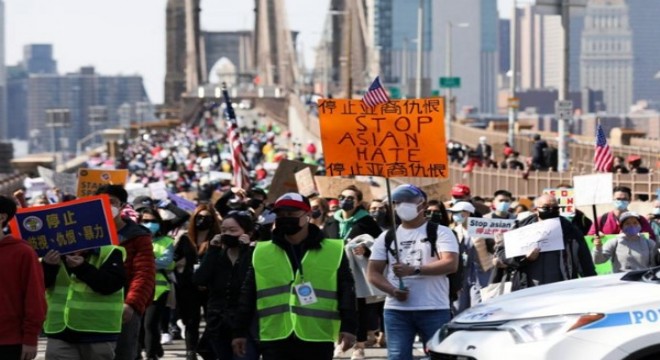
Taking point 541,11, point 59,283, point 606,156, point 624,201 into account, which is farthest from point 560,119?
point 59,283

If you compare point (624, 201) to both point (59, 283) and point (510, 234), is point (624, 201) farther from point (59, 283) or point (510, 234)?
point (59, 283)

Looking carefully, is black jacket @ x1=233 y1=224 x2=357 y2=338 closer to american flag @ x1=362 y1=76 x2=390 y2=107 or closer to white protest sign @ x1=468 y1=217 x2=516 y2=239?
american flag @ x1=362 y1=76 x2=390 y2=107

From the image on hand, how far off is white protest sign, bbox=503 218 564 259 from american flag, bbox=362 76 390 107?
1.11 m

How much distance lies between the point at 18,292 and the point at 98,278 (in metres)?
0.84

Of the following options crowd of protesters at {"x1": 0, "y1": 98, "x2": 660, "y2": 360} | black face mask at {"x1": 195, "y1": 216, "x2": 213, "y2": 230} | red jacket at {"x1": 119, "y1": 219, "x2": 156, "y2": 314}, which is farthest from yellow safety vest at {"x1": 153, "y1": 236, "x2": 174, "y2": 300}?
red jacket at {"x1": 119, "y1": 219, "x2": 156, "y2": 314}

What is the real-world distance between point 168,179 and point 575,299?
31.9 meters

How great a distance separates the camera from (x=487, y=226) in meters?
13.7

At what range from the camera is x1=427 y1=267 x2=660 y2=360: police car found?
8.15 metres

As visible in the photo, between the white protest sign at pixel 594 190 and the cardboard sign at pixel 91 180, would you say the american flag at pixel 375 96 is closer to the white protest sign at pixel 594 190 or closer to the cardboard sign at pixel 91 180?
the white protest sign at pixel 594 190

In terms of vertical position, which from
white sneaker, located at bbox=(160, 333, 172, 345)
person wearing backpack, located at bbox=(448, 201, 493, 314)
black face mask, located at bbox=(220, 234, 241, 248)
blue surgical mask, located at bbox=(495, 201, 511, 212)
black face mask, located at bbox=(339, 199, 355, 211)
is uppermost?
black face mask, located at bbox=(220, 234, 241, 248)

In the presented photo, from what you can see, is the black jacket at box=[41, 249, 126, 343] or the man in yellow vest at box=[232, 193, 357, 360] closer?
the man in yellow vest at box=[232, 193, 357, 360]

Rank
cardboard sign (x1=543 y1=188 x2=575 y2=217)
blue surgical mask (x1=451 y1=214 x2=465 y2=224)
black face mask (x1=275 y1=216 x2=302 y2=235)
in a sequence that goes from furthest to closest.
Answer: cardboard sign (x1=543 y1=188 x2=575 y2=217), blue surgical mask (x1=451 y1=214 x2=465 y2=224), black face mask (x1=275 y1=216 x2=302 y2=235)

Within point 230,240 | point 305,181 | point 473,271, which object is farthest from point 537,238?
point 305,181

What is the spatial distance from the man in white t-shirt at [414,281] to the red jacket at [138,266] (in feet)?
3.91
